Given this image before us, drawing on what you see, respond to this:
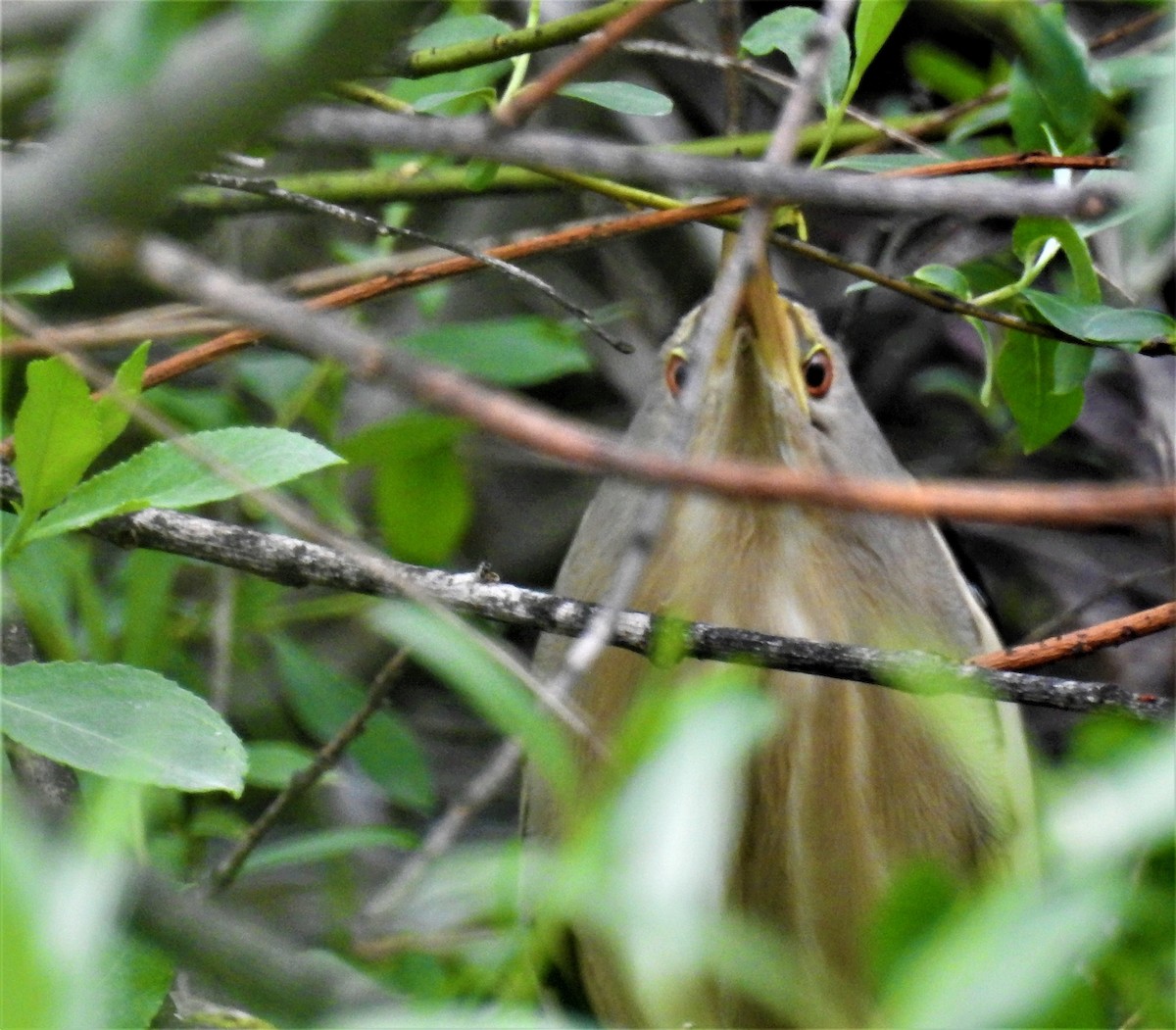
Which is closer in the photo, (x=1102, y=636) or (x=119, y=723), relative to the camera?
(x=119, y=723)

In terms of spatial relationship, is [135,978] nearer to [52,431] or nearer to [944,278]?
[52,431]

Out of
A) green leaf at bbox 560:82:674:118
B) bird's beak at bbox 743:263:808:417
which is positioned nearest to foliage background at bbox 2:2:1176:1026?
green leaf at bbox 560:82:674:118

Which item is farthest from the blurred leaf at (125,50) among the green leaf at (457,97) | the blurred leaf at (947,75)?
the blurred leaf at (947,75)

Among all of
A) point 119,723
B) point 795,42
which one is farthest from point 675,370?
point 119,723

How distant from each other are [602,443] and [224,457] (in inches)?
19.1

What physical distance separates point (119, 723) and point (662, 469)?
0.47 m

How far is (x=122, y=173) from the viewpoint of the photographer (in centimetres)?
52

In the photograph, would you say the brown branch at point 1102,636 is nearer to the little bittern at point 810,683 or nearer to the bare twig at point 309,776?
the little bittern at point 810,683

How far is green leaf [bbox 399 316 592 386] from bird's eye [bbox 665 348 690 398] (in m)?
0.18

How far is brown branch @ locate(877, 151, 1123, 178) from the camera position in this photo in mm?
979

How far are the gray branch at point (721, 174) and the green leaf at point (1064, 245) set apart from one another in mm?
476

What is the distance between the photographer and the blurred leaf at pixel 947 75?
182cm

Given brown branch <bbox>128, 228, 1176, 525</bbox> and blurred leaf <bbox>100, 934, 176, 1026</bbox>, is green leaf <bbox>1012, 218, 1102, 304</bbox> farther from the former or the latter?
blurred leaf <bbox>100, 934, 176, 1026</bbox>

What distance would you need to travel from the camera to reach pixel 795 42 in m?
1.06
